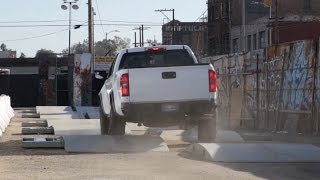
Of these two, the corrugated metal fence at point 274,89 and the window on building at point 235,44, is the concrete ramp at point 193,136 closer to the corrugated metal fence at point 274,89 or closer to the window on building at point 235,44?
the corrugated metal fence at point 274,89

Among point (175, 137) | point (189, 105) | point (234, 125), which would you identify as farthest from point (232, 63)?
point (189, 105)

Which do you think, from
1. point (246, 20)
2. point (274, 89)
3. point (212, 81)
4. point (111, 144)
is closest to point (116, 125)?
point (111, 144)

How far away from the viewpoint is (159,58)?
1459 cm

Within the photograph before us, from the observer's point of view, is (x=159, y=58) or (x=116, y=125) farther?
(x=159, y=58)

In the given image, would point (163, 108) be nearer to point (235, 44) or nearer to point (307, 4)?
point (307, 4)

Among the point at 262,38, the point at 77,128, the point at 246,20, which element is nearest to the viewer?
the point at 77,128

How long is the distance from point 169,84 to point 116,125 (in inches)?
78.6

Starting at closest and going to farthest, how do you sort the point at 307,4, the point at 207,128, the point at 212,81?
1. the point at 212,81
2. the point at 207,128
3. the point at 307,4

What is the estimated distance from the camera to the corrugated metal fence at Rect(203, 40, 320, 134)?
58.6 feet

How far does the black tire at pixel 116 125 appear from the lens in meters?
14.1

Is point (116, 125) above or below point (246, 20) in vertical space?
below

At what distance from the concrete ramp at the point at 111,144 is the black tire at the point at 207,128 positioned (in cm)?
99

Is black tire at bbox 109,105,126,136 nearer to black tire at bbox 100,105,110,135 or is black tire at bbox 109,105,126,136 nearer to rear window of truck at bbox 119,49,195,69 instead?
rear window of truck at bbox 119,49,195,69

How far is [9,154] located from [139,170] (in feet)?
11.6
